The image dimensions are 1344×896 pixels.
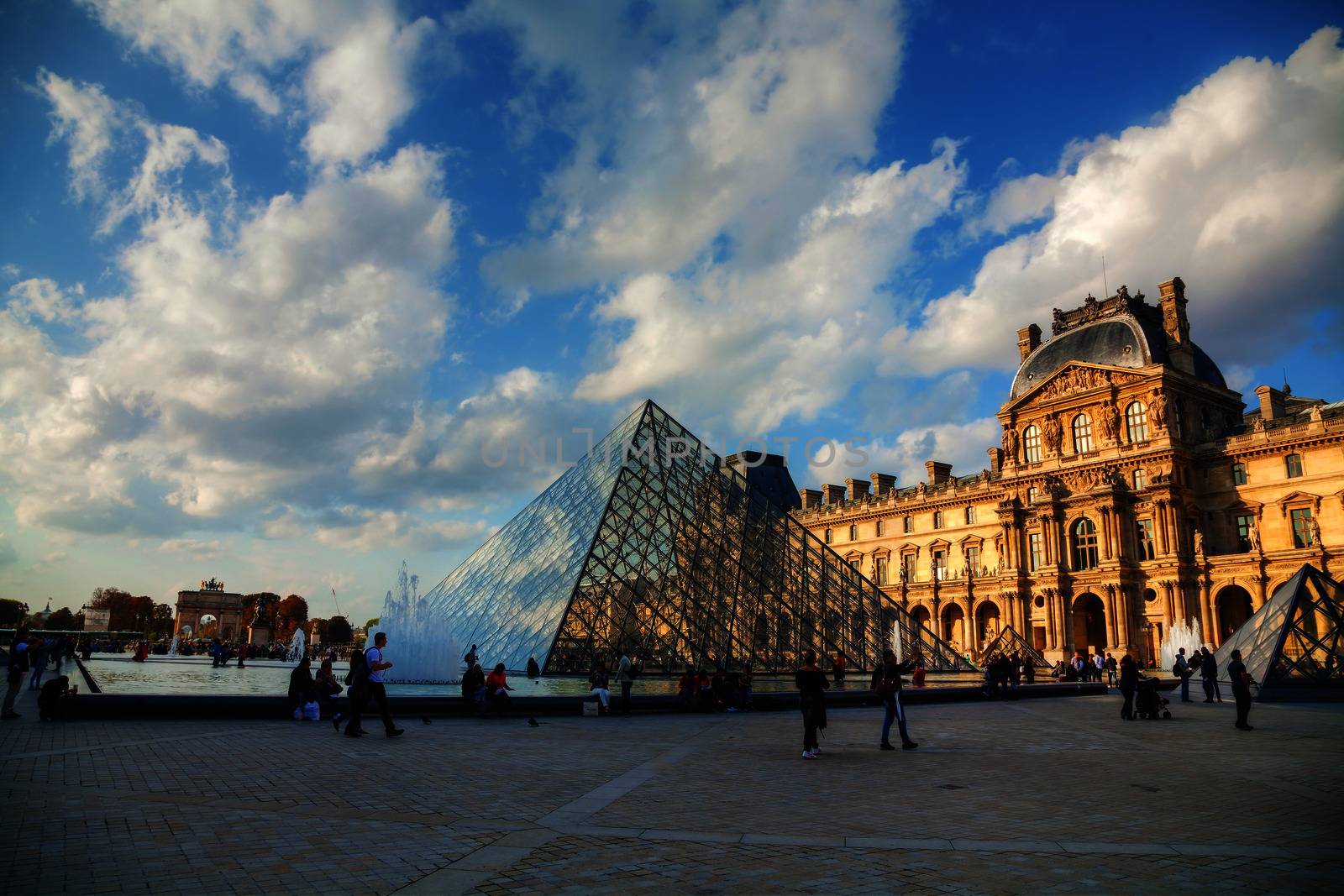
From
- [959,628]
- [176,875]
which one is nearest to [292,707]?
[176,875]

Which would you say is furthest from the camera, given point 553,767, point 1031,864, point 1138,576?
point 1138,576

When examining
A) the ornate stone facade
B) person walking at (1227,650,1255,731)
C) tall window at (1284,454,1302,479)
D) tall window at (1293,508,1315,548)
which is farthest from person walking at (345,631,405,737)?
tall window at (1284,454,1302,479)

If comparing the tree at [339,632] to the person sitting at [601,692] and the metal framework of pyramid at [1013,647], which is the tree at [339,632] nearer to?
the metal framework of pyramid at [1013,647]

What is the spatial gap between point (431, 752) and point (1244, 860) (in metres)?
7.42

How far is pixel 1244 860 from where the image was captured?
192 inches

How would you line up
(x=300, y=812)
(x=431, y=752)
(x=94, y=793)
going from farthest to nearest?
1. (x=431, y=752)
2. (x=94, y=793)
3. (x=300, y=812)

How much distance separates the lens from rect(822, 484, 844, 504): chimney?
63.0 metres

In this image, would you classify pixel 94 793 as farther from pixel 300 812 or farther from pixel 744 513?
pixel 744 513

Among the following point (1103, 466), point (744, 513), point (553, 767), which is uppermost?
point (1103, 466)

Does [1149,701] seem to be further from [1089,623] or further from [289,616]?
[289,616]

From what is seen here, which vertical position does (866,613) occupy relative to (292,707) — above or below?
above

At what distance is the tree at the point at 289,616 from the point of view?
106125 mm

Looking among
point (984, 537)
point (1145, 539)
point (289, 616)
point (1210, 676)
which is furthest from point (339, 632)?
point (1210, 676)

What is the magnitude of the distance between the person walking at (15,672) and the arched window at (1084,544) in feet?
143
